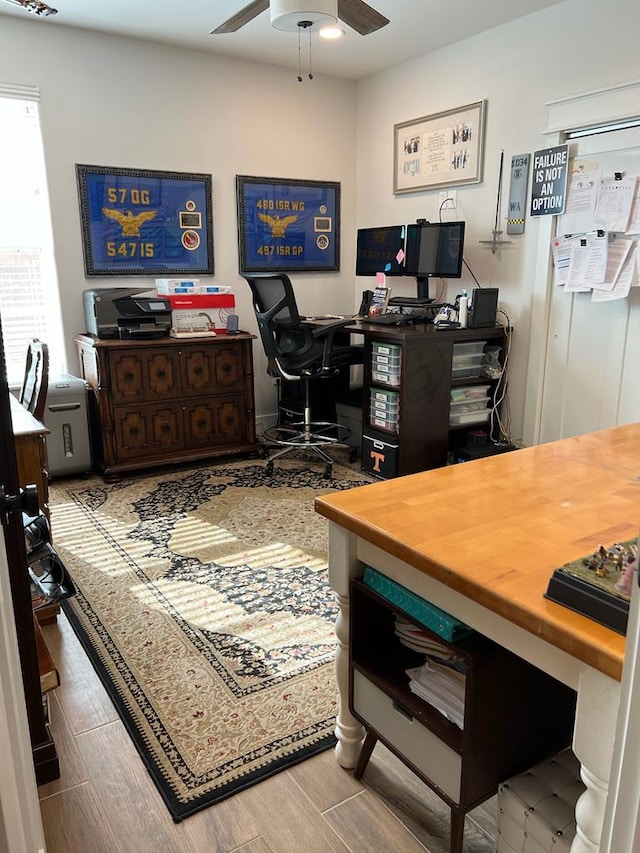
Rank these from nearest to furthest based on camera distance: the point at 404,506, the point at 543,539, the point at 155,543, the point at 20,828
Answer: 1. the point at 20,828
2. the point at 543,539
3. the point at 404,506
4. the point at 155,543

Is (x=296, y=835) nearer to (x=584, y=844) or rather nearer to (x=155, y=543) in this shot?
(x=584, y=844)

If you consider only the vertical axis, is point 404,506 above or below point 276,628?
above

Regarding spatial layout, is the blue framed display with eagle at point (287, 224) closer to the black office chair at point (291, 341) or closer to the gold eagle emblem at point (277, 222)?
the gold eagle emblem at point (277, 222)

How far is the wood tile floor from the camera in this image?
144 cm

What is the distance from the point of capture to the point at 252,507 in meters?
3.46

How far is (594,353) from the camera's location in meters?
3.57

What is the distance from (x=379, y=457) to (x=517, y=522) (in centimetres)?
255

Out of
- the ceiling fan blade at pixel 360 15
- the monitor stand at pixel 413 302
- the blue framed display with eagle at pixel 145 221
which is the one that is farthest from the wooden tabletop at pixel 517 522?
the blue framed display with eagle at pixel 145 221

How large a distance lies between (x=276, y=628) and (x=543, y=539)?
134cm

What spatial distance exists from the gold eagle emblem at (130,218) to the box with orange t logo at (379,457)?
2018 millimetres

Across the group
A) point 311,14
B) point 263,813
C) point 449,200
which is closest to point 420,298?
point 449,200

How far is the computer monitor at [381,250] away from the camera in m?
4.24

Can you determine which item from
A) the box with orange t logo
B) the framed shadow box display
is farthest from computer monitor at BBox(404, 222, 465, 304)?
the box with orange t logo

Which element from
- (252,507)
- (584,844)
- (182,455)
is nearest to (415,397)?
(252,507)
